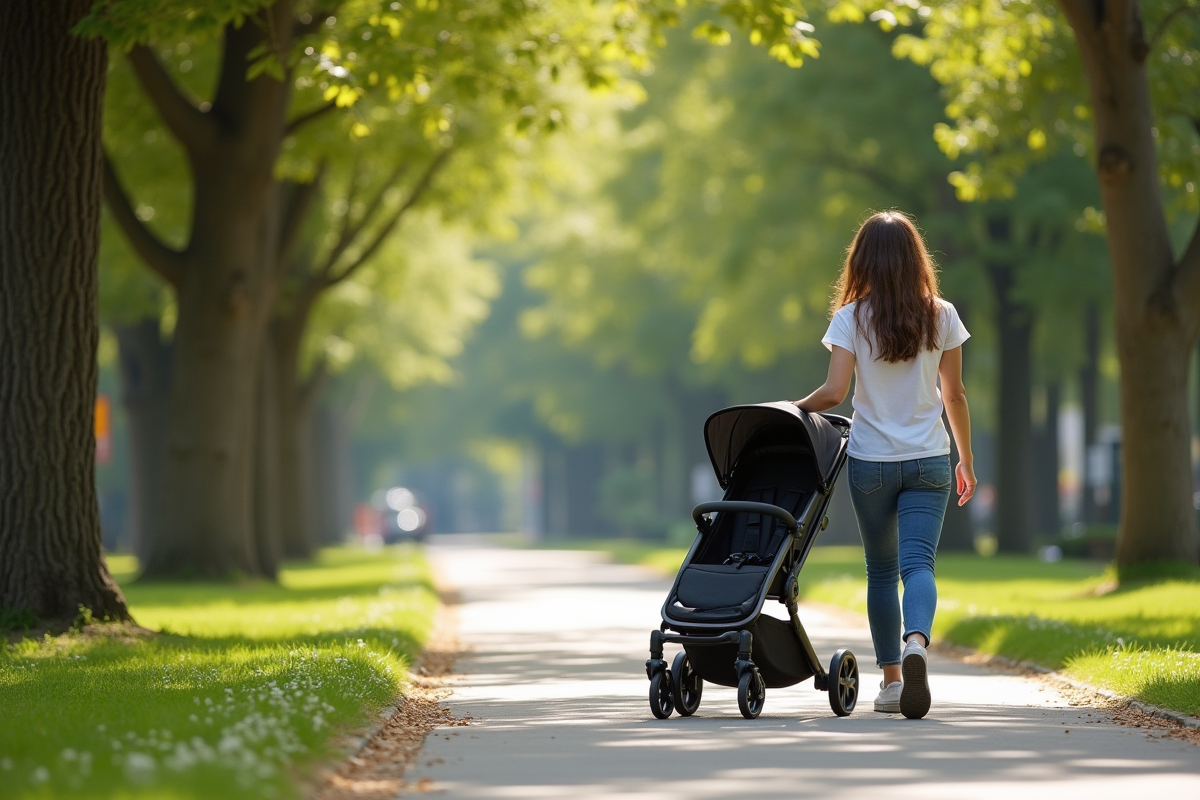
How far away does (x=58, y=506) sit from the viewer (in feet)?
41.0

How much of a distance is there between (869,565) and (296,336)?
65.8ft

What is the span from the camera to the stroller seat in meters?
8.23

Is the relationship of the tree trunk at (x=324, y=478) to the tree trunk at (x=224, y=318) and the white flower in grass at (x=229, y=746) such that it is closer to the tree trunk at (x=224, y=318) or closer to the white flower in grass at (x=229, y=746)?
the tree trunk at (x=224, y=318)

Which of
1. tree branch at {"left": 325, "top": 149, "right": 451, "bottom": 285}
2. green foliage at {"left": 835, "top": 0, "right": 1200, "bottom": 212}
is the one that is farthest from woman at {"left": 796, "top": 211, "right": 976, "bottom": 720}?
tree branch at {"left": 325, "top": 149, "right": 451, "bottom": 285}

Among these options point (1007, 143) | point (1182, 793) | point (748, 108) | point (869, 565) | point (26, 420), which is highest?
point (748, 108)

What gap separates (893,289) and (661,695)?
2.11m

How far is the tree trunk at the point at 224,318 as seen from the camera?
61.8 feet

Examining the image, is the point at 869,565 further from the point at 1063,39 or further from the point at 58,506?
the point at 1063,39

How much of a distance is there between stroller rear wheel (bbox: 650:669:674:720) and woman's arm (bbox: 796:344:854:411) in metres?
1.36

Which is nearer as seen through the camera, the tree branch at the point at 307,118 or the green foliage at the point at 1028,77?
the green foliage at the point at 1028,77

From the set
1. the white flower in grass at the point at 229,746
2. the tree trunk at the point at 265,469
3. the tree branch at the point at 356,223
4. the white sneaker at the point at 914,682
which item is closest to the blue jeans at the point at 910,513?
the white sneaker at the point at 914,682

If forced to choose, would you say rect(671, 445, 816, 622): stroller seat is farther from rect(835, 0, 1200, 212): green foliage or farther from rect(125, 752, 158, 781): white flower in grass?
rect(835, 0, 1200, 212): green foliage

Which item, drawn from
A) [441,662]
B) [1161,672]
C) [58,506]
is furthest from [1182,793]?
[58,506]

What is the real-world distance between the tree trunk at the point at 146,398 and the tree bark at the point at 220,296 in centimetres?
845
